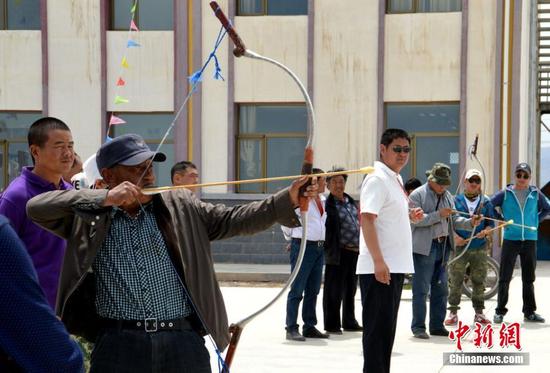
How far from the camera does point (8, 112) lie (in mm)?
19219

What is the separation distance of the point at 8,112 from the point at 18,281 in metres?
17.8

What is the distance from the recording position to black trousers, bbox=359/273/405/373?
5.96 m

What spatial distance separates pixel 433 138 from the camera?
17844 millimetres

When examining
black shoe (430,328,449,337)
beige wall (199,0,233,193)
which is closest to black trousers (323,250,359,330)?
black shoe (430,328,449,337)

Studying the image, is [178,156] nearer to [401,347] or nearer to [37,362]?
[401,347]

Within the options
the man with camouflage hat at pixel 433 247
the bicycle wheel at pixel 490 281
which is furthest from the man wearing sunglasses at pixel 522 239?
the man with camouflage hat at pixel 433 247

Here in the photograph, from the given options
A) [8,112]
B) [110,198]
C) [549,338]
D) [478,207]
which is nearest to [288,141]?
[8,112]

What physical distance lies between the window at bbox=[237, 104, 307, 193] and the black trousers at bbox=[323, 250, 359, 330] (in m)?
8.67

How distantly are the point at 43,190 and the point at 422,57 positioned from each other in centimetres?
1383

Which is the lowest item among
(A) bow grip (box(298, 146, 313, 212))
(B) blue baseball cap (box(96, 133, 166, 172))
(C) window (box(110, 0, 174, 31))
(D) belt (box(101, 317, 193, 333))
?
(D) belt (box(101, 317, 193, 333))

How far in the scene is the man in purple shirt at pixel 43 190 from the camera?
14.3 ft

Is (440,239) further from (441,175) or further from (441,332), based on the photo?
(441,332)

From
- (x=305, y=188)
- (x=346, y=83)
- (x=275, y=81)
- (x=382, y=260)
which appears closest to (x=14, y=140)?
(x=275, y=81)

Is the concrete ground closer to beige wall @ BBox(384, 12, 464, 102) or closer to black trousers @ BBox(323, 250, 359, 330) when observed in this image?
black trousers @ BBox(323, 250, 359, 330)
